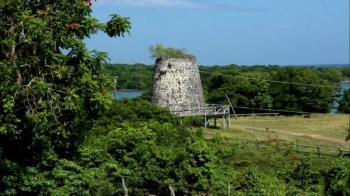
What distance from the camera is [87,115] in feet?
42.2

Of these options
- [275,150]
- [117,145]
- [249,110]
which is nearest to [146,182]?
[117,145]

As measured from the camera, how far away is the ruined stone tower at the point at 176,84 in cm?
4550

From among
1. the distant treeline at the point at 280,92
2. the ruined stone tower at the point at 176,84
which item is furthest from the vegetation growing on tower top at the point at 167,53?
the distant treeline at the point at 280,92

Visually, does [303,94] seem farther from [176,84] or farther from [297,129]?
[176,84]

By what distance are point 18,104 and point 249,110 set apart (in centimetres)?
6268

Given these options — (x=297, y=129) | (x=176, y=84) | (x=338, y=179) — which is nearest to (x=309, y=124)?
(x=297, y=129)

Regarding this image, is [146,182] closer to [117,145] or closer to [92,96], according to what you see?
[117,145]

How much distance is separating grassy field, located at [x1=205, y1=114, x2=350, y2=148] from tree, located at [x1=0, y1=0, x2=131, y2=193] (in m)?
31.3

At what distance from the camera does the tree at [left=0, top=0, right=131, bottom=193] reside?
11.9m

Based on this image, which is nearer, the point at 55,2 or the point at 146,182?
the point at 55,2

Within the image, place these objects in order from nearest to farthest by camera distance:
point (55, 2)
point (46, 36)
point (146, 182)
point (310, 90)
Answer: point (46, 36), point (55, 2), point (146, 182), point (310, 90)

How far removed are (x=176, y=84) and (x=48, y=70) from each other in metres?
33.2

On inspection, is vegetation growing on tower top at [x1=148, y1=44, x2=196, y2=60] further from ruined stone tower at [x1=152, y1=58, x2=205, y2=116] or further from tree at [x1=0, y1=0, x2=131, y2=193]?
tree at [x1=0, y1=0, x2=131, y2=193]

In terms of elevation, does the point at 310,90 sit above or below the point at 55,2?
below
